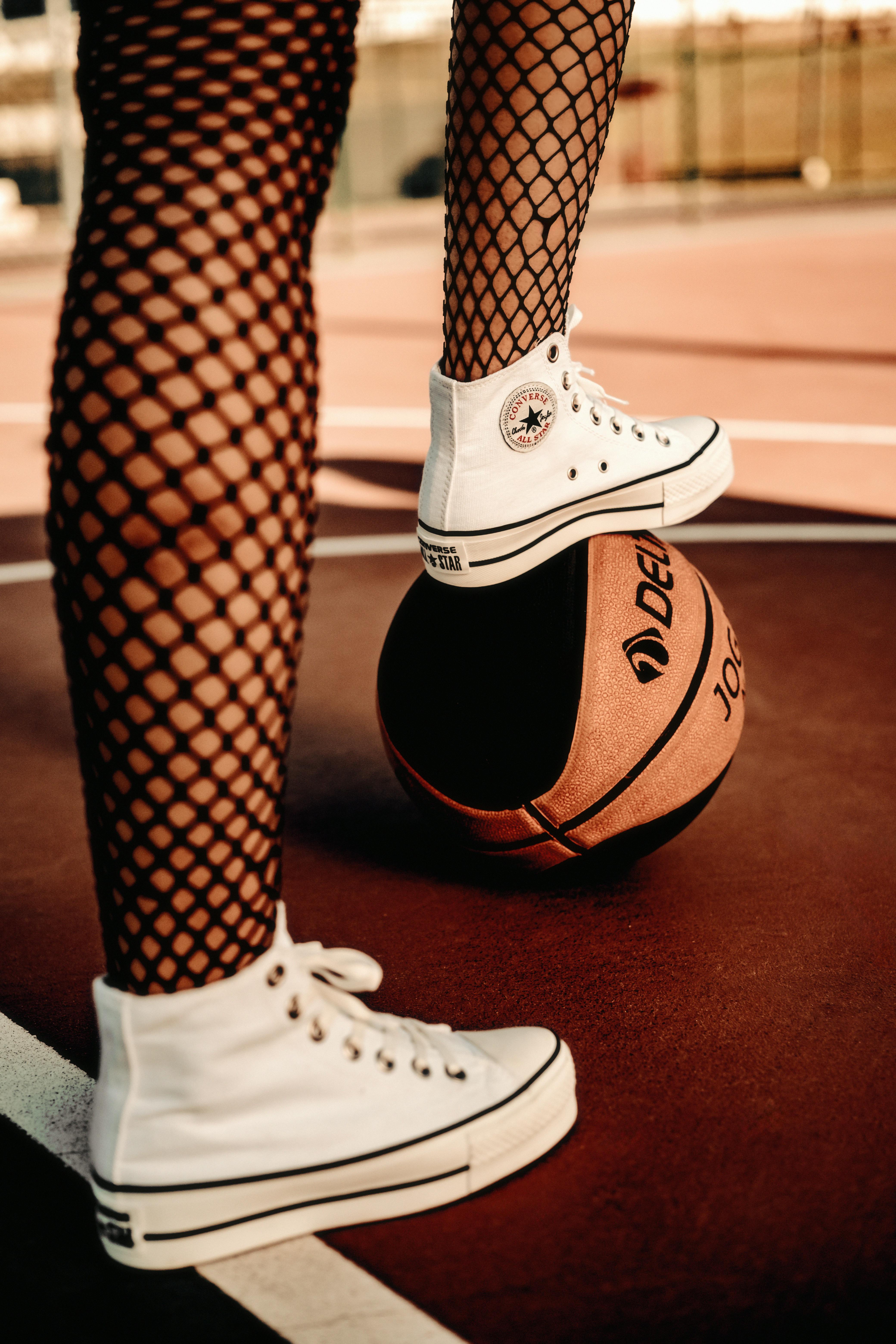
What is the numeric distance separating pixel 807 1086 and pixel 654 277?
32.7ft

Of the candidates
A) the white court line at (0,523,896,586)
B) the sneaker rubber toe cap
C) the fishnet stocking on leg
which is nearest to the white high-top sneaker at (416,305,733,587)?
the sneaker rubber toe cap

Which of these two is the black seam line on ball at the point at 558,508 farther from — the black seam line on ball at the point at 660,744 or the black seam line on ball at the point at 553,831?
the black seam line on ball at the point at 553,831

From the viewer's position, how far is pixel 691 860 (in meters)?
2.03

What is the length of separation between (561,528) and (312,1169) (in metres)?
1.02

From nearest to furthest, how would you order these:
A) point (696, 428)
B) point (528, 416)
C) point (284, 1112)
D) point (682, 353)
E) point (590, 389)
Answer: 1. point (284, 1112)
2. point (528, 416)
3. point (590, 389)
4. point (696, 428)
5. point (682, 353)

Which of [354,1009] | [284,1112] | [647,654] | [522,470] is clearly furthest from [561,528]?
[284,1112]

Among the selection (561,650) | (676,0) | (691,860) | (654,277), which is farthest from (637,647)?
(676,0)

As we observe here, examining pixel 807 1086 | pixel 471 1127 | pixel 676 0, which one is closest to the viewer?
pixel 471 1127

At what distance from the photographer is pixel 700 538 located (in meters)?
3.77

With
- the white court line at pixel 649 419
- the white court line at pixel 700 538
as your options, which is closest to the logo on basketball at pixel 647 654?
the white court line at pixel 700 538

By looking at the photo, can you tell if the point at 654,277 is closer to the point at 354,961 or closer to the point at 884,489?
the point at 884,489

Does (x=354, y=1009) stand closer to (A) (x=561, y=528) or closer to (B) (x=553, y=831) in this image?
(B) (x=553, y=831)

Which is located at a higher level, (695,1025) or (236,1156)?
(236,1156)

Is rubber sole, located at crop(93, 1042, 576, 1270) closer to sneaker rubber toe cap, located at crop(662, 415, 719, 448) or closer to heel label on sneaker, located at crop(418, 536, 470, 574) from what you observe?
heel label on sneaker, located at crop(418, 536, 470, 574)
